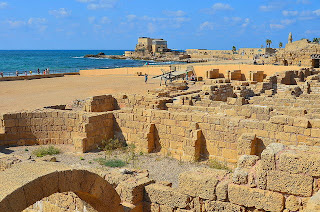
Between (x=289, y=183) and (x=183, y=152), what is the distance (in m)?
6.66

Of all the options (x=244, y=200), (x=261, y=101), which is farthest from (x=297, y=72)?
(x=244, y=200)

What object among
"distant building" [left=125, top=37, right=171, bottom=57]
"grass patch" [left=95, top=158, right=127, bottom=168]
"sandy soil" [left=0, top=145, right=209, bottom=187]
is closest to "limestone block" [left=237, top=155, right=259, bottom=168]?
"sandy soil" [left=0, top=145, right=209, bottom=187]

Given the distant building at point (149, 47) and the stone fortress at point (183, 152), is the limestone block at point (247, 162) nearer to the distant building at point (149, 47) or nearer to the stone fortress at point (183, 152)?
the stone fortress at point (183, 152)

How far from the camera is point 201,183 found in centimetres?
622

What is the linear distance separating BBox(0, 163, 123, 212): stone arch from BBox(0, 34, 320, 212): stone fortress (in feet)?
0.04

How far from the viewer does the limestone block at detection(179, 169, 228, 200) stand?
20.1 ft

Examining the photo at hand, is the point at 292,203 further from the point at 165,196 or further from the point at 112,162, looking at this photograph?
the point at 112,162

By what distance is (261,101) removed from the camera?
16406 millimetres

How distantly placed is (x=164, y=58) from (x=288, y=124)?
97813 mm

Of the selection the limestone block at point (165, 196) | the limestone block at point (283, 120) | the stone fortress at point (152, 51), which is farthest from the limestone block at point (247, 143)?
the stone fortress at point (152, 51)

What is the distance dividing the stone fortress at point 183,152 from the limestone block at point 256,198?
0.6 inches

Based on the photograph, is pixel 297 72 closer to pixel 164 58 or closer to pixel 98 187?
pixel 98 187

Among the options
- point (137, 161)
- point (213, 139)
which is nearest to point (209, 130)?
point (213, 139)

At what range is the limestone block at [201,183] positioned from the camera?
6141 mm
